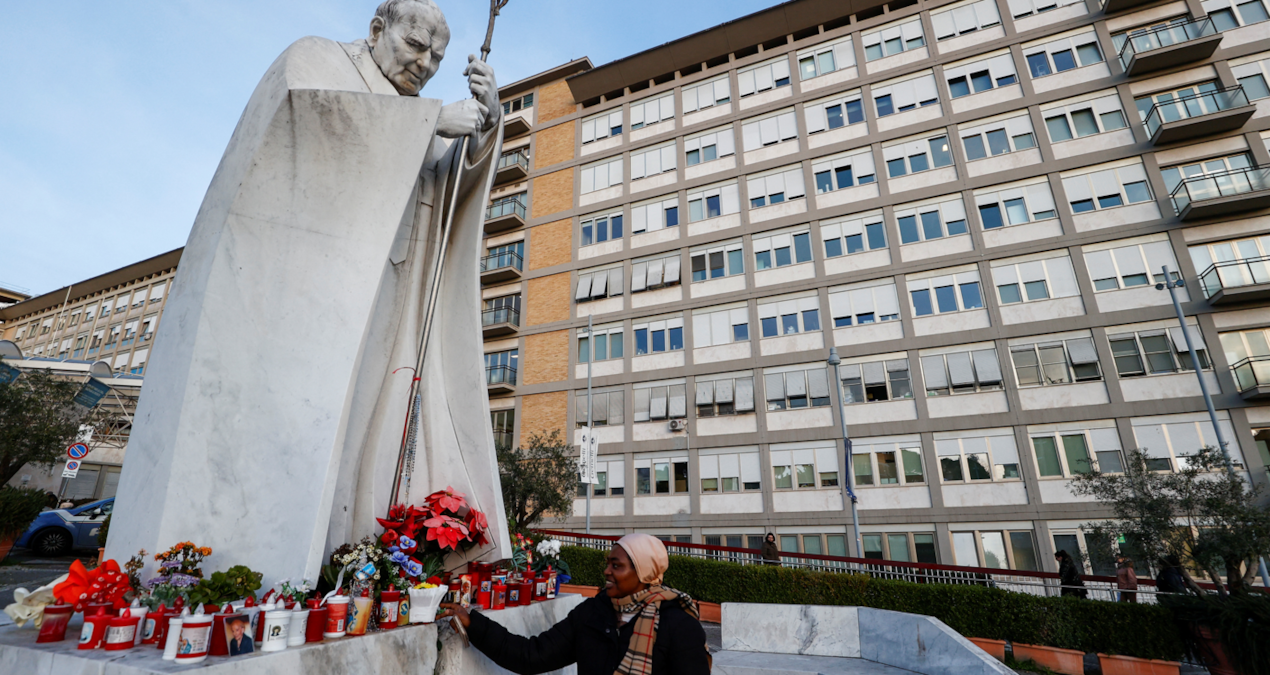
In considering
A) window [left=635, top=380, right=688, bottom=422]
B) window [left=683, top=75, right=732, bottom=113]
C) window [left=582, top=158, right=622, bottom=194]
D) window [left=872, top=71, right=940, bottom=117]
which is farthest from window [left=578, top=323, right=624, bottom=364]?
window [left=872, top=71, right=940, bottom=117]

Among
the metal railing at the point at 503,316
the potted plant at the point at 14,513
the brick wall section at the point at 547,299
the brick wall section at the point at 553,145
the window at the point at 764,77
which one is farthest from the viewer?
the brick wall section at the point at 553,145

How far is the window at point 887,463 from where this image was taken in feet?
70.0

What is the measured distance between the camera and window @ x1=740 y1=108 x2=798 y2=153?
27234 millimetres

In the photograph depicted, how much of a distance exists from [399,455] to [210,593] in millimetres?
1541

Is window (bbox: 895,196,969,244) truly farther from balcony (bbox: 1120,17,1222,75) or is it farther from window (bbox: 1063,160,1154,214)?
balcony (bbox: 1120,17,1222,75)

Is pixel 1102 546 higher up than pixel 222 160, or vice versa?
pixel 222 160

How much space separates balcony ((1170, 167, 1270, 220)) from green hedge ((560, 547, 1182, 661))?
54.4 feet

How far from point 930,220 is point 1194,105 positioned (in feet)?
29.1

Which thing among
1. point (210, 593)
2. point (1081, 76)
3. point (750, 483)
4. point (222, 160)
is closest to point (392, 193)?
point (222, 160)

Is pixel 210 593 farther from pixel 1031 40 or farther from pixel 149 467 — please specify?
pixel 1031 40

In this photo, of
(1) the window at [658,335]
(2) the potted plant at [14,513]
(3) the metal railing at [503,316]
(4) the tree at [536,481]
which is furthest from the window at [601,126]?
(2) the potted plant at [14,513]

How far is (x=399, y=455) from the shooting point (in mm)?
4309

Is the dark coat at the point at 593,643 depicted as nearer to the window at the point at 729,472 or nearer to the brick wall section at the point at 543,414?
the window at the point at 729,472

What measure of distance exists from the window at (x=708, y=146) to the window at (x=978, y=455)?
15245mm
